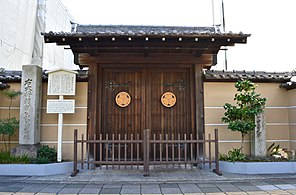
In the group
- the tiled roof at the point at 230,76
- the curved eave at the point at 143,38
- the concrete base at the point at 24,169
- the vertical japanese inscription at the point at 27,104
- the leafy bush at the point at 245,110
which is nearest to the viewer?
the concrete base at the point at 24,169

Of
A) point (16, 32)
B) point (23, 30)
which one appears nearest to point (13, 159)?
point (16, 32)

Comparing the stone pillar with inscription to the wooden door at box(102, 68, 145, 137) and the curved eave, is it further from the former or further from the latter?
the wooden door at box(102, 68, 145, 137)

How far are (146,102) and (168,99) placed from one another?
2.03ft

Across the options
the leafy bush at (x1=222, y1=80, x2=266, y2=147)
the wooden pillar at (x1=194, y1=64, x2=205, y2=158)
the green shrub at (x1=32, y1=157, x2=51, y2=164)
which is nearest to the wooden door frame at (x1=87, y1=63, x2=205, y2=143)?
the wooden pillar at (x1=194, y1=64, x2=205, y2=158)

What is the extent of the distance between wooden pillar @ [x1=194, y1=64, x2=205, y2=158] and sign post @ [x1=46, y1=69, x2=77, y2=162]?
128 inches

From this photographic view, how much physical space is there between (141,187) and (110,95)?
2792 millimetres

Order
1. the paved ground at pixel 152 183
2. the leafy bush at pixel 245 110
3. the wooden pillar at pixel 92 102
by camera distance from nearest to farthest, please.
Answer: the paved ground at pixel 152 183 → the leafy bush at pixel 245 110 → the wooden pillar at pixel 92 102

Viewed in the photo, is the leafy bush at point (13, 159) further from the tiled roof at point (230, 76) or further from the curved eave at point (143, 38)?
the curved eave at point (143, 38)

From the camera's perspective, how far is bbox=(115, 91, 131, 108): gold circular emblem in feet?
20.6

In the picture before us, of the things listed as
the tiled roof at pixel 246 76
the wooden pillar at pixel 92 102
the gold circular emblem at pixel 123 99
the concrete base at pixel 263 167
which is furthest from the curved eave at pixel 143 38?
the concrete base at pixel 263 167

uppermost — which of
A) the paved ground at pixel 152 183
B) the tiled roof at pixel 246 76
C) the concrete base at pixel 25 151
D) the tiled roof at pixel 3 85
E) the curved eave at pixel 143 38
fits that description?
the curved eave at pixel 143 38

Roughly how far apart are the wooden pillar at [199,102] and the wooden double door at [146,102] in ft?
0.39

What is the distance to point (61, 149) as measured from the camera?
5.76 m

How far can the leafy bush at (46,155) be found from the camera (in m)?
5.33
